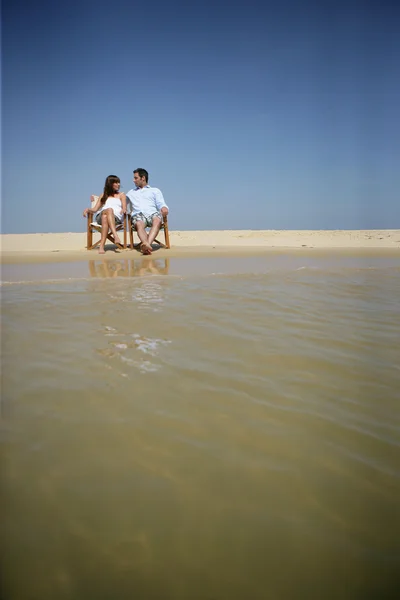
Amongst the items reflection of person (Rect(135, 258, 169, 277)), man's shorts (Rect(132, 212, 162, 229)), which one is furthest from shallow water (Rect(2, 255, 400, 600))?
man's shorts (Rect(132, 212, 162, 229))

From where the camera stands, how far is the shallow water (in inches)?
32.4

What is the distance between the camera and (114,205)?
7.25 meters

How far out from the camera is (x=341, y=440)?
1225 mm

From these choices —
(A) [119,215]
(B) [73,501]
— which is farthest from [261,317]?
(A) [119,215]

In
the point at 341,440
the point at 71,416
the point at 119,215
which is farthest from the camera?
the point at 119,215

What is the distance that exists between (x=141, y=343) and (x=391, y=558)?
1.42 metres

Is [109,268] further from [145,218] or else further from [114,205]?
[114,205]

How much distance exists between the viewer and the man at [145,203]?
23.2 ft

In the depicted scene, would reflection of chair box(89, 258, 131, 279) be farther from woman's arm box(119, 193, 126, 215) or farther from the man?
woman's arm box(119, 193, 126, 215)

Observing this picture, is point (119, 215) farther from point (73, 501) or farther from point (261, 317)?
point (73, 501)

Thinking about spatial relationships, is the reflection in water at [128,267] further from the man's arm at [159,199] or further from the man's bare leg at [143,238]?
the man's arm at [159,199]

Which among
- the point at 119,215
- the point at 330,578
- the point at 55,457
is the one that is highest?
the point at 119,215

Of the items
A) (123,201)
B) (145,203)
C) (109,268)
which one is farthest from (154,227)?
(109,268)

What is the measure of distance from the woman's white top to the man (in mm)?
251
